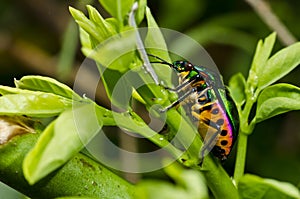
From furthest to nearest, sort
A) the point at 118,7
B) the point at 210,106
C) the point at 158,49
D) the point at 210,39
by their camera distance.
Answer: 1. the point at 210,39
2. the point at 210,106
3. the point at 158,49
4. the point at 118,7

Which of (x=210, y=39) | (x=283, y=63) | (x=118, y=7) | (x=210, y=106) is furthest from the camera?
(x=210, y=39)

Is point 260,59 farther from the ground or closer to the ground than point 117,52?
closer to the ground

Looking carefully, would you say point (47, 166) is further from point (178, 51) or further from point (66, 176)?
point (178, 51)

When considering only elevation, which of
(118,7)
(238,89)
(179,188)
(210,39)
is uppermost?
(118,7)

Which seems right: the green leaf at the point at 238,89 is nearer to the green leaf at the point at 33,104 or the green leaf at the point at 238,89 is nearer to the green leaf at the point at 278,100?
the green leaf at the point at 278,100

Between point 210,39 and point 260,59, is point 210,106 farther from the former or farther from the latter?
point 210,39

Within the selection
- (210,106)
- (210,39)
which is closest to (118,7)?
(210,106)

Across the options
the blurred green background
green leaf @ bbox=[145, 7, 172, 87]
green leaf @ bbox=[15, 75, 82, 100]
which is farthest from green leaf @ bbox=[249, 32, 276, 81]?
the blurred green background

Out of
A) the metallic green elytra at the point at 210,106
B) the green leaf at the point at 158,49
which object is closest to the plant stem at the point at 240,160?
the metallic green elytra at the point at 210,106
